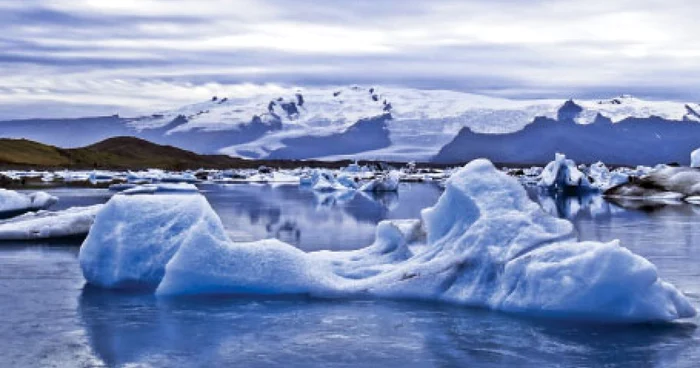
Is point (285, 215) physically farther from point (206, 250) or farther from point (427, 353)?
point (427, 353)

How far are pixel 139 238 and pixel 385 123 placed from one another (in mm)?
92372

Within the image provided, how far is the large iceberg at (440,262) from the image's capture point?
777 cm

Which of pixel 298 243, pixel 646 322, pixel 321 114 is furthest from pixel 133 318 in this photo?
pixel 321 114

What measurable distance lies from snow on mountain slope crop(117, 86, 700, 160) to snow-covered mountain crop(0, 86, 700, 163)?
0.13 meters

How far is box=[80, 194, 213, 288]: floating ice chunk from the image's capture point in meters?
9.66

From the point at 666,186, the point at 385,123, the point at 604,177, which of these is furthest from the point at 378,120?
the point at 666,186

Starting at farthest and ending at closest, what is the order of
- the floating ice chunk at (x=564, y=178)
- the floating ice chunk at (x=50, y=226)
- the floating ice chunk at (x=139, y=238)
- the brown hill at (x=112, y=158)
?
the brown hill at (x=112, y=158), the floating ice chunk at (x=564, y=178), the floating ice chunk at (x=50, y=226), the floating ice chunk at (x=139, y=238)

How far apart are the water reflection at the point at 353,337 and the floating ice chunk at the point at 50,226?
627cm

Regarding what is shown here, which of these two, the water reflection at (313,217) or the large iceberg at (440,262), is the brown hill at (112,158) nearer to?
the water reflection at (313,217)

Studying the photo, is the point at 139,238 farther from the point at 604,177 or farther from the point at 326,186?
the point at 604,177

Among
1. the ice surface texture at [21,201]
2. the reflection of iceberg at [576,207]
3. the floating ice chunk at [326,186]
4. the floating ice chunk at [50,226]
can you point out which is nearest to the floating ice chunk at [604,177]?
the reflection of iceberg at [576,207]

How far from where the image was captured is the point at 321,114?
408 ft

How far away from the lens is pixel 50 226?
14844 mm

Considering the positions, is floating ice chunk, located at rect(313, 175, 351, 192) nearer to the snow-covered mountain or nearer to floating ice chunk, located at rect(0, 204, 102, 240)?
floating ice chunk, located at rect(0, 204, 102, 240)
